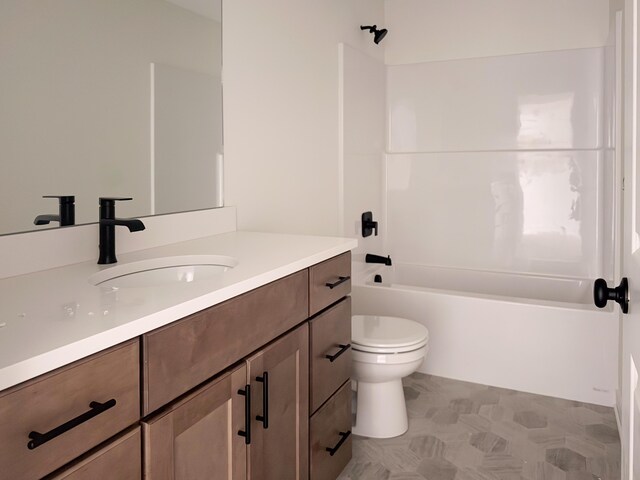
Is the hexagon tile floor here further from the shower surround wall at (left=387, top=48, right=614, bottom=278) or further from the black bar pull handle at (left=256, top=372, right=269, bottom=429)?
the shower surround wall at (left=387, top=48, right=614, bottom=278)

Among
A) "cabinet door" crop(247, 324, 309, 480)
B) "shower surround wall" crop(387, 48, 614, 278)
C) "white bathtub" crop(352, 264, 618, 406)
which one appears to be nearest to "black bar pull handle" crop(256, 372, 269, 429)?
"cabinet door" crop(247, 324, 309, 480)

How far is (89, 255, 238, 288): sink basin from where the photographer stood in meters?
1.53

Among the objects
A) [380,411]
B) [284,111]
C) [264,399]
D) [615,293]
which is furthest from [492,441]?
[284,111]

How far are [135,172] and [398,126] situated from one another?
2.46 m

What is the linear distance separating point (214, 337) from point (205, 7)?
1.34 m

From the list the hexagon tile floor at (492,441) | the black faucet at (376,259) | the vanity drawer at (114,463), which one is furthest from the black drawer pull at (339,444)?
the black faucet at (376,259)

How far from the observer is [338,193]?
3.20m

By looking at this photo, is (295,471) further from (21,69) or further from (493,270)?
(493,270)

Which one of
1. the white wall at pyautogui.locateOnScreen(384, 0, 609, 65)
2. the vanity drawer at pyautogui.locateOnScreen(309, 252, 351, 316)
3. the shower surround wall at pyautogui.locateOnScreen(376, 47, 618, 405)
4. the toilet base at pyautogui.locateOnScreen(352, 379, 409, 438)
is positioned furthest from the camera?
the white wall at pyautogui.locateOnScreen(384, 0, 609, 65)

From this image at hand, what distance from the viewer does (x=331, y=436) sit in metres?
1.94

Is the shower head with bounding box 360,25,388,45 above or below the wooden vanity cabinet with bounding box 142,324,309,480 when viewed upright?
above

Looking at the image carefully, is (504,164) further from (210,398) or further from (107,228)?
(210,398)

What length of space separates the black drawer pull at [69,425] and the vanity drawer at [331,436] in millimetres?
946

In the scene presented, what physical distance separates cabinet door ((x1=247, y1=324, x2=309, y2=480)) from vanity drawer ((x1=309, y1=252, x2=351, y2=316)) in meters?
0.11
